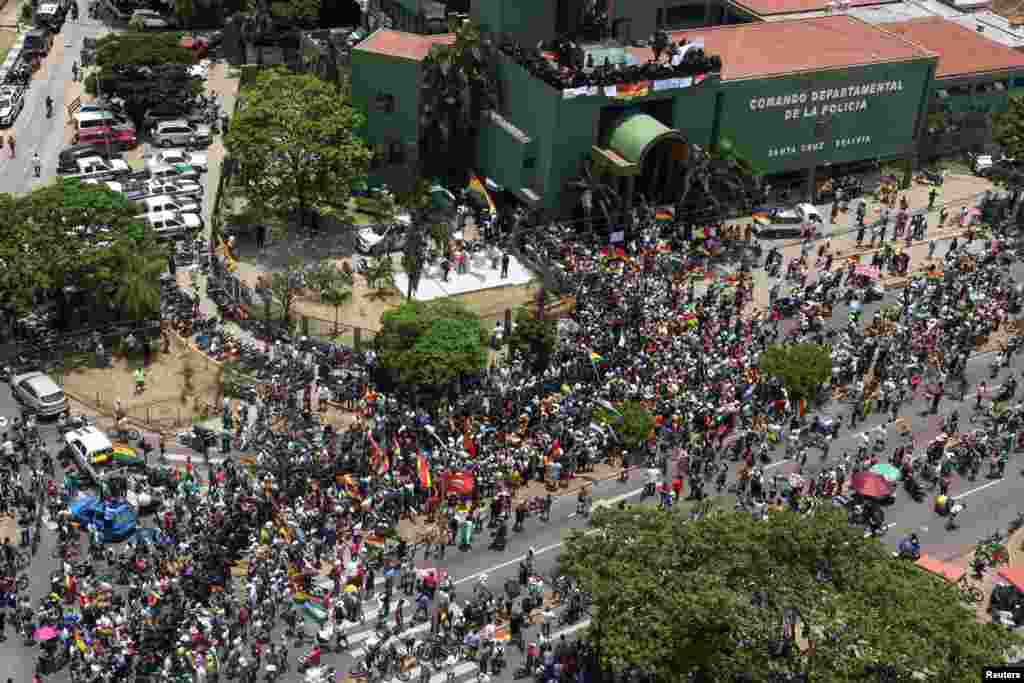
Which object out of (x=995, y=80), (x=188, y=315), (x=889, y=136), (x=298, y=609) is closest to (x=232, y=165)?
(x=188, y=315)

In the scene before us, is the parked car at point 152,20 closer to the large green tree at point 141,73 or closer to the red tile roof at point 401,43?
the large green tree at point 141,73

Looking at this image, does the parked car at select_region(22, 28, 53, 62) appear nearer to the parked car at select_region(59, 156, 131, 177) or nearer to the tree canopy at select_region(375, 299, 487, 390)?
the parked car at select_region(59, 156, 131, 177)

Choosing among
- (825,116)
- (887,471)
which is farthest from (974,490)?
(825,116)

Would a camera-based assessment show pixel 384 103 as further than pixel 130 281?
Yes

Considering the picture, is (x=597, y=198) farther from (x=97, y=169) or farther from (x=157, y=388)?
(x=97, y=169)

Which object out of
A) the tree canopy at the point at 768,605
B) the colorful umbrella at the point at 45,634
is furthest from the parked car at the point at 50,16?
the tree canopy at the point at 768,605

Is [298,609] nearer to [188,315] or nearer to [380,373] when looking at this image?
[380,373]

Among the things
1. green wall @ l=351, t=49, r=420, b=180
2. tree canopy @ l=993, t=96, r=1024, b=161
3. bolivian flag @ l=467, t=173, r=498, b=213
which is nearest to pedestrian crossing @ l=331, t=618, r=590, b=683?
bolivian flag @ l=467, t=173, r=498, b=213
